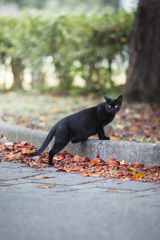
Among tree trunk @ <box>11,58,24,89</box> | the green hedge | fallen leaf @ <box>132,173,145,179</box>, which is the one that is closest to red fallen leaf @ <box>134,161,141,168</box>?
fallen leaf @ <box>132,173,145,179</box>

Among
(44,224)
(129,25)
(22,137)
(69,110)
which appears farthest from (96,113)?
(129,25)

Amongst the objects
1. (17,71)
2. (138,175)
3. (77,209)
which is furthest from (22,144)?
(17,71)

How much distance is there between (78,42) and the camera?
30.1 feet

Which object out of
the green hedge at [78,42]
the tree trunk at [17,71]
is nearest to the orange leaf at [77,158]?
the green hedge at [78,42]

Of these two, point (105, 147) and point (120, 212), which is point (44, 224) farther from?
point (105, 147)

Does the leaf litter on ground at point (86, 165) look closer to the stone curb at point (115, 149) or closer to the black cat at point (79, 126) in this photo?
the stone curb at point (115, 149)

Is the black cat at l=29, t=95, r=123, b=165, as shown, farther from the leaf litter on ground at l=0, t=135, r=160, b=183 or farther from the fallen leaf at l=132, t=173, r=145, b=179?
the fallen leaf at l=132, t=173, r=145, b=179

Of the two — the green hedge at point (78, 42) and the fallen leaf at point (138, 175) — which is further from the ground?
the green hedge at point (78, 42)

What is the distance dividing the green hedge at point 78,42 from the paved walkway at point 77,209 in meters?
6.52

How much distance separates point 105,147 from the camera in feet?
12.5

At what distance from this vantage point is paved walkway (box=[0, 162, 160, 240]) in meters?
1.84

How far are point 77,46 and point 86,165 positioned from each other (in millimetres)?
6419

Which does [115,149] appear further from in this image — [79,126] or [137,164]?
[79,126]

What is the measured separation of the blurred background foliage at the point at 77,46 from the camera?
920 cm
